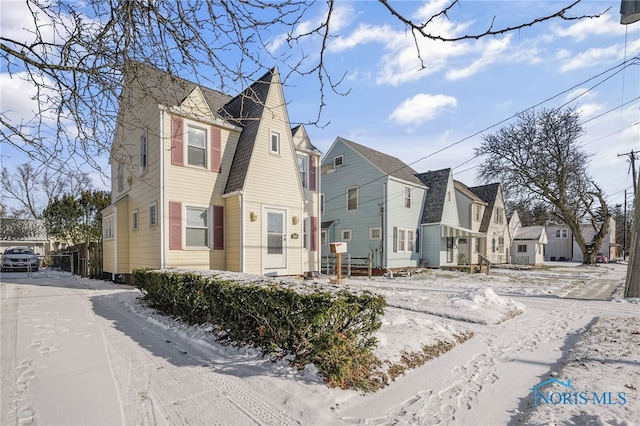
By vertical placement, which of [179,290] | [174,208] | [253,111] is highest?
[253,111]

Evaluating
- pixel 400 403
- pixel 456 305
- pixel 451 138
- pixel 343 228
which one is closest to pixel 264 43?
pixel 400 403

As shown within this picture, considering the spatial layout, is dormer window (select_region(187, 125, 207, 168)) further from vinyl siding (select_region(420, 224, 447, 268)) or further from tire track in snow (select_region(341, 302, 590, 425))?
vinyl siding (select_region(420, 224, 447, 268))

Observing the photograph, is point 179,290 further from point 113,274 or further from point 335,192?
point 335,192

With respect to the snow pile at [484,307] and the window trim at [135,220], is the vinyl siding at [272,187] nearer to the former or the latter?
the window trim at [135,220]

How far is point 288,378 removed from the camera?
3549 mm

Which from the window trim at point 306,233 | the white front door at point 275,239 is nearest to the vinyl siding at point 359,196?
the window trim at point 306,233

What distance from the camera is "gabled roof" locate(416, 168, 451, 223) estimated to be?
21531 mm

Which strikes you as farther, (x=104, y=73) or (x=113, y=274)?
(x=113, y=274)

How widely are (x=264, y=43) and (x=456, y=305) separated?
6.96 meters

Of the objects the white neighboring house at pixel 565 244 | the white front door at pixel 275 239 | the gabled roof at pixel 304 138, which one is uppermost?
the gabled roof at pixel 304 138

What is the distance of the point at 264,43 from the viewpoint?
3.92m

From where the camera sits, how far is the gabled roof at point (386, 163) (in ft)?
66.9

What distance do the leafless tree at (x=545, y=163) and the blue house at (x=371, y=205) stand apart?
9.70 metres

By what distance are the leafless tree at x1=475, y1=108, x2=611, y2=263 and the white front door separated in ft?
73.8
